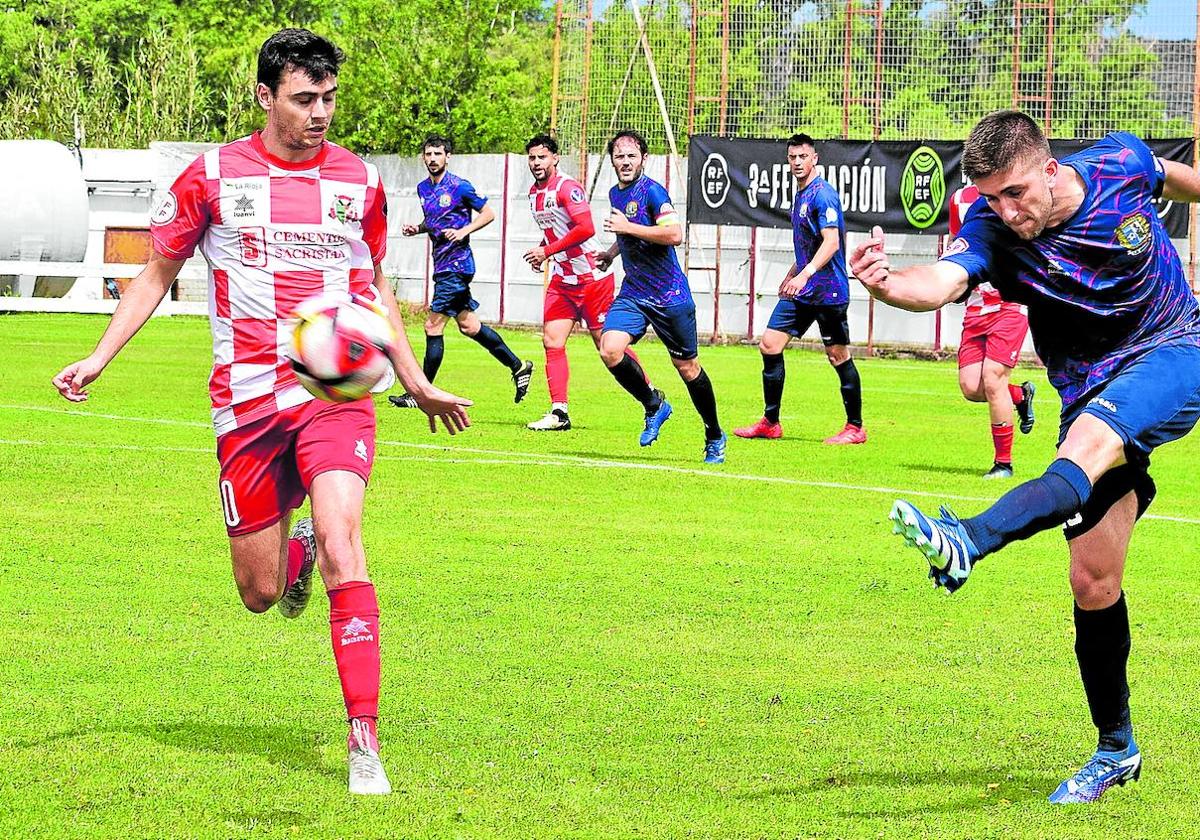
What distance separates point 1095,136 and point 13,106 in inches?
1285

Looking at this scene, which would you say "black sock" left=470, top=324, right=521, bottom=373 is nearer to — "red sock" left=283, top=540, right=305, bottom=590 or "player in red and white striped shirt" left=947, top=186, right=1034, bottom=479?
"player in red and white striped shirt" left=947, top=186, right=1034, bottom=479

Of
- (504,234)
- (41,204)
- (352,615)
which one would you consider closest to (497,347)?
(352,615)

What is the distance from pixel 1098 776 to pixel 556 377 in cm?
1093

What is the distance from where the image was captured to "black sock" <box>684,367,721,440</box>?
14.0 meters

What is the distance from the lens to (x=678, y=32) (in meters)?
31.6

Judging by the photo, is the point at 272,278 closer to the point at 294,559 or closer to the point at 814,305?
the point at 294,559

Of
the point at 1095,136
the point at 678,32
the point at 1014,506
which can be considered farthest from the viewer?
the point at 678,32

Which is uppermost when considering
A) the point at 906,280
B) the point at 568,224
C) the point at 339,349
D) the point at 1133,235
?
the point at 568,224

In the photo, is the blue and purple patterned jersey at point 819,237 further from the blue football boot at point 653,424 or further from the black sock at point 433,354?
the black sock at point 433,354

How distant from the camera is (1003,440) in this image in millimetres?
13461

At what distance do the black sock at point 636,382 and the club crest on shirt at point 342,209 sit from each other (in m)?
8.47

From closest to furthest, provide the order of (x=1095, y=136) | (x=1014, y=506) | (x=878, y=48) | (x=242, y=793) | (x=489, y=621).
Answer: (x=1014, y=506) < (x=242, y=793) < (x=489, y=621) < (x=1095, y=136) < (x=878, y=48)

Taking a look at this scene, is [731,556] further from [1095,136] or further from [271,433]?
[1095,136]

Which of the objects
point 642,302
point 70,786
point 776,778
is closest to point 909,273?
point 776,778
